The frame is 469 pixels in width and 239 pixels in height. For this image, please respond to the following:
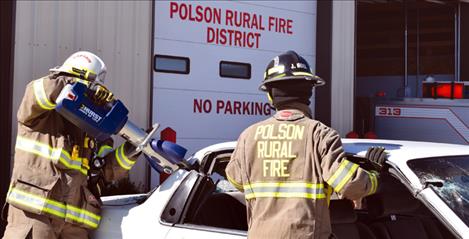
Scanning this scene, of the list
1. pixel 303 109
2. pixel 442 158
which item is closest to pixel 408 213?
pixel 442 158

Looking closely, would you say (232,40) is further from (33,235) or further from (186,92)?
(33,235)

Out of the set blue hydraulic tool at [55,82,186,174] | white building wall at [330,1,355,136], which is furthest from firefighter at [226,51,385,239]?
white building wall at [330,1,355,136]

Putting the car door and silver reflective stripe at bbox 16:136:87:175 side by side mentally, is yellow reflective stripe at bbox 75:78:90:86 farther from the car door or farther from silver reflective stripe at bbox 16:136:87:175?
the car door

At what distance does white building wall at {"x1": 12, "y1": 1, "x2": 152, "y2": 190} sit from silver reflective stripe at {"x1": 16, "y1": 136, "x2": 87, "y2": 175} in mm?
2756

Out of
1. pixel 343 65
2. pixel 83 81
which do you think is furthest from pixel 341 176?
pixel 343 65

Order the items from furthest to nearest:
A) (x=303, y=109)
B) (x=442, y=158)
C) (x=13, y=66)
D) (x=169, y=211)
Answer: (x=13, y=66), (x=169, y=211), (x=442, y=158), (x=303, y=109)

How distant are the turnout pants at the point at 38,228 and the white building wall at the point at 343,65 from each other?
230 inches

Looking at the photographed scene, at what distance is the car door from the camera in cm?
402

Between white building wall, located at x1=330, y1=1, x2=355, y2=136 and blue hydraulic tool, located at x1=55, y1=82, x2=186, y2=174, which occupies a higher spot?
white building wall, located at x1=330, y1=1, x2=355, y2=136

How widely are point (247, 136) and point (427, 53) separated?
984 cm

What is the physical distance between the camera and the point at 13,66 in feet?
22.8

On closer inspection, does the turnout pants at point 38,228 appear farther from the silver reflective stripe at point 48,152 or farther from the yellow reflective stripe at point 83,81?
the yellow reflective stripe at point 83,81

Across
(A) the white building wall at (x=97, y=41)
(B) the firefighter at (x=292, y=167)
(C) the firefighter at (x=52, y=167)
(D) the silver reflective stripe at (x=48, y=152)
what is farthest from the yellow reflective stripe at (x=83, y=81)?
(A) the white building wall at (x=97, y=41)

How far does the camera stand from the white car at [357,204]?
3586mm
